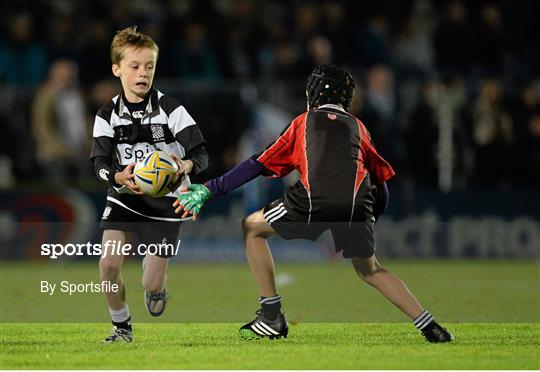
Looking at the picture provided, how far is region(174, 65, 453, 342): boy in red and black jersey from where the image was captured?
8359 millimetres

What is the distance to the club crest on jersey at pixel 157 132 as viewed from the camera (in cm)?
857

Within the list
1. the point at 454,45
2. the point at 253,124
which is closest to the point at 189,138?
the point at 253,124

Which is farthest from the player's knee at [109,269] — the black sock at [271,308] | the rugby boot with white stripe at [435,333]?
the rugby boot with white stripe at [435,333]

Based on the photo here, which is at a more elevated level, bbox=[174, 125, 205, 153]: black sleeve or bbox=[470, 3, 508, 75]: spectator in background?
bbox=[470, 3, 508, 75]: spectator in background

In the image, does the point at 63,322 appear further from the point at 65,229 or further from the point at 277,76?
the point at 277,76

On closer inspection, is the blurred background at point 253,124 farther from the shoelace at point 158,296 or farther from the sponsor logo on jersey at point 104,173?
the sponsor logo on jersey at point 104,173

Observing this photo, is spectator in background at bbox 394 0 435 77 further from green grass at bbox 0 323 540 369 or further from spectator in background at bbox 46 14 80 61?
green grass at bbox 0 323 540 369

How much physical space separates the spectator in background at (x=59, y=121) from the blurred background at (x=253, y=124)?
2 centimetres

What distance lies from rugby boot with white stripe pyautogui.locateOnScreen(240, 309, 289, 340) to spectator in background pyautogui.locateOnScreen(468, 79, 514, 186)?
9.47 metres

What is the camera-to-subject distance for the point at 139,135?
28.0 ft

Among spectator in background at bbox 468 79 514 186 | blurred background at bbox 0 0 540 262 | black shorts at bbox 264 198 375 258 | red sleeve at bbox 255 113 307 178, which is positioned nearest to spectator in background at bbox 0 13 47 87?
blurred background at bbox 0 0 540 262

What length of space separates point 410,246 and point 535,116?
2537 mm

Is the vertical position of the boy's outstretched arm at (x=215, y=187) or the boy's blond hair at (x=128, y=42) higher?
the boy's blond hair at (x=128, y=42)

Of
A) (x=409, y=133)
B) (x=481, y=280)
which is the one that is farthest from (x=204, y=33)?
(x=481, y=280)
